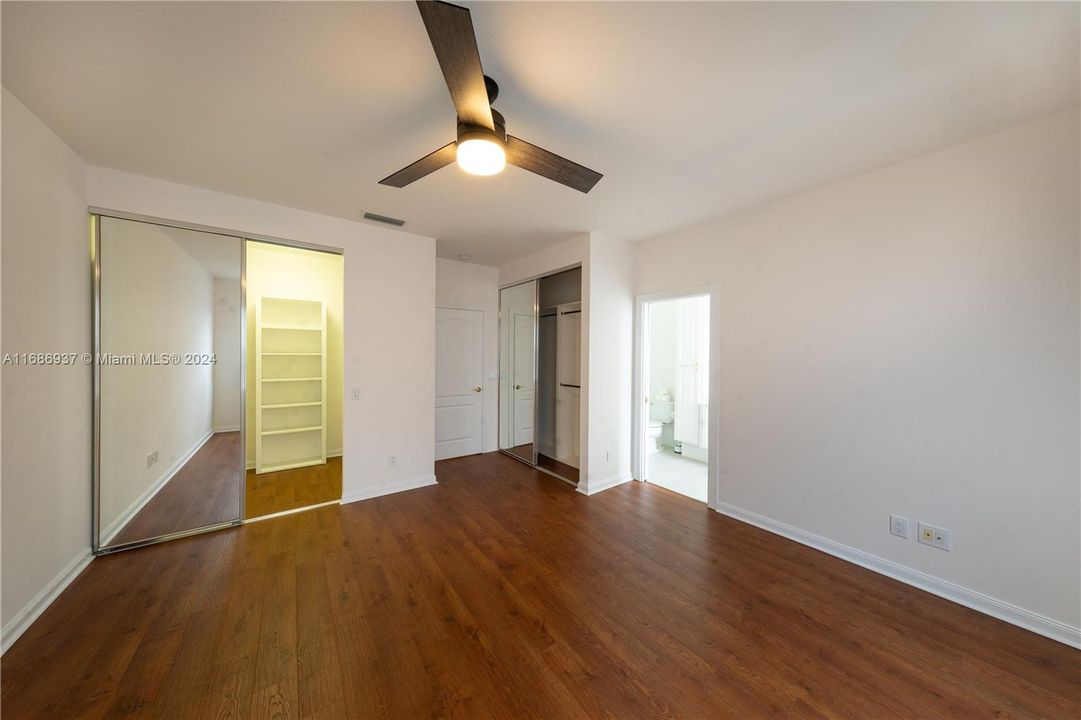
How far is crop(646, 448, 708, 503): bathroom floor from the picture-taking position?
12.5 ft

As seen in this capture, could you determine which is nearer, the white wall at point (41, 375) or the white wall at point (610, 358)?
the white wall at point (41, 375)

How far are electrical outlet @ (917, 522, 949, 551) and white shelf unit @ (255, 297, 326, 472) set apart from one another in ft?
17.8

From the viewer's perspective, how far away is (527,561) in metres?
2.48

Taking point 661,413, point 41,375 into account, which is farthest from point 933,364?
point 41,375

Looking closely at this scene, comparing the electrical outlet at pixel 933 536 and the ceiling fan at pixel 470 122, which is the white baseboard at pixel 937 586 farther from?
the ceiling fan at pixel 470 122

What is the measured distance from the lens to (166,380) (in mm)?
2729

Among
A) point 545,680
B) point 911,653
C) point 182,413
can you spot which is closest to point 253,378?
point 182,413

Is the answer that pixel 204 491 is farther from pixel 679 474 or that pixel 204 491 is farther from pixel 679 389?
pixel 679 389

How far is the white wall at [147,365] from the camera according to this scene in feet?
8.25

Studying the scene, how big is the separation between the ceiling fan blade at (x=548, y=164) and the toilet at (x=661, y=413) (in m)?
3.96

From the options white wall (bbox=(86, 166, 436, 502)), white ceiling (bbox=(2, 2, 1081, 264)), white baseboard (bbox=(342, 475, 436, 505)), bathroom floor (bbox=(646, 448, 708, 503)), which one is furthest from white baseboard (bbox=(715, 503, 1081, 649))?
white wall (bbox=(86, 166, 436, 502))

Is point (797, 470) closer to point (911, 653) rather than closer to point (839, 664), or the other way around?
point (911, 653)

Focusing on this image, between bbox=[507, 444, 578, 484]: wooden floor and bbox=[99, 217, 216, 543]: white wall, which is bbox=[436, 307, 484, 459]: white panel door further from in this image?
bbox=[99, 217, 216, 543]: white wall

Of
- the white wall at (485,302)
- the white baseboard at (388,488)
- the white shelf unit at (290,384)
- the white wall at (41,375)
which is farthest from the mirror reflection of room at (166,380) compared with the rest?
the white wall at (485,302)
